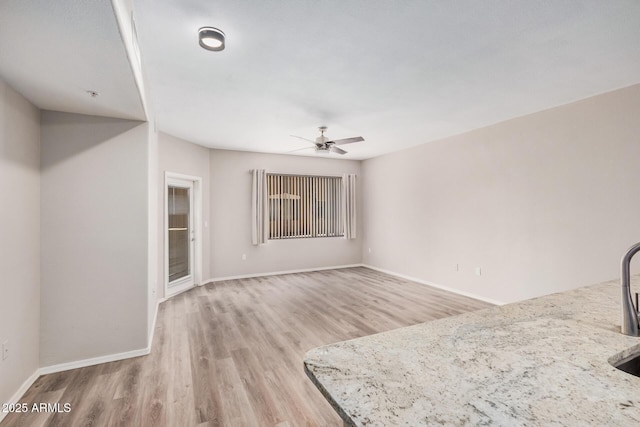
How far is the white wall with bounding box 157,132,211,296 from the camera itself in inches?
172

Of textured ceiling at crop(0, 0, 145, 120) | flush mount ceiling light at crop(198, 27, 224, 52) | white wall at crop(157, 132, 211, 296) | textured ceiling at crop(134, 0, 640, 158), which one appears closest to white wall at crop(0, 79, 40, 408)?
Result: textured ceiling at crop(0, 0, 145, 120)

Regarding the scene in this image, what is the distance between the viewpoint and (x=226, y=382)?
2391mm

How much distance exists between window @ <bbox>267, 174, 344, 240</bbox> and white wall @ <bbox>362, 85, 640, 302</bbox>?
5.59 feet

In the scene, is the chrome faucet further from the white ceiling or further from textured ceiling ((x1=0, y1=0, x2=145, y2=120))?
textured ceiling ((x1=0, y1=0, x2=145, y2=120))

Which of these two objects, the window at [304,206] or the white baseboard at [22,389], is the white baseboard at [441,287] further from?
the white baseboard at [22,389]

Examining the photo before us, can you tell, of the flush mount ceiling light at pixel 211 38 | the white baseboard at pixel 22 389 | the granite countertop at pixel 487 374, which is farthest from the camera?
the white baseboard at pixel 22 389

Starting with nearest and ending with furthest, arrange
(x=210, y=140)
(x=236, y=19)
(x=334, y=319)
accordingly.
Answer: (x=236, y=19), (x=334, y=319), (x=210, y=140)

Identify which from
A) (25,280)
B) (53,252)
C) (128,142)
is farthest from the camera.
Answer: (128,142)

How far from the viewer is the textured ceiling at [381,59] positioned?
1816 millimetres

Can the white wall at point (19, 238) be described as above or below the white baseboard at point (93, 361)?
above

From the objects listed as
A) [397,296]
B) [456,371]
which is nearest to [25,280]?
[456,371]

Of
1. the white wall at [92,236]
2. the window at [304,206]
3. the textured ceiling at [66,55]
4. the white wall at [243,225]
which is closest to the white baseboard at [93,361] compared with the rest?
the white wall at [92,236]

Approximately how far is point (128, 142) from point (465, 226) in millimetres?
4687

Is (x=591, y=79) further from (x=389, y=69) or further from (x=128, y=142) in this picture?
(x=128, y=142)
